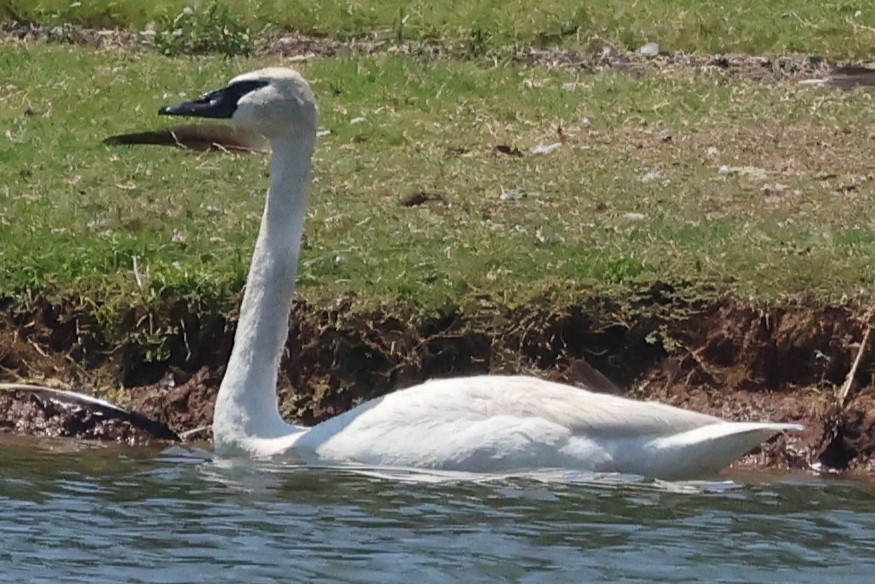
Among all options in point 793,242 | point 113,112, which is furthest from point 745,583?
point 113,112

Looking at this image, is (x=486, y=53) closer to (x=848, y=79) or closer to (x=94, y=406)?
(x=848, y=79)

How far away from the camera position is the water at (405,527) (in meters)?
6.34

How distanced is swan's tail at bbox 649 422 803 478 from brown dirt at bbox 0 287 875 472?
3.33 feet

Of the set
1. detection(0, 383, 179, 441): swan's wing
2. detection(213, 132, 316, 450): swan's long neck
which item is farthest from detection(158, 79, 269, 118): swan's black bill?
detection(0, 383, 179, 441): swan's wing

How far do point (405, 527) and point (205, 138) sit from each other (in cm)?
545

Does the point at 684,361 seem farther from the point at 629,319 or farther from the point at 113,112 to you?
the point at 113,112

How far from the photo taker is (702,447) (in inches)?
309

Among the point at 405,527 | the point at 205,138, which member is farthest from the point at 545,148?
the point at 405,527

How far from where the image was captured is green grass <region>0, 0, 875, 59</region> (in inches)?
645

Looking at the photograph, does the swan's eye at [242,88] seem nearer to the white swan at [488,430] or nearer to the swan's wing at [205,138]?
the white swan at [488,430]

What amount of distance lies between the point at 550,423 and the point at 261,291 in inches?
53.4

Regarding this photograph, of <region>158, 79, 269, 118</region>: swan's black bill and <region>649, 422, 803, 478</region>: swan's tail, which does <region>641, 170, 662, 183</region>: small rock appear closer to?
<region>158, 79, 269, 118</region>: swan's black bill

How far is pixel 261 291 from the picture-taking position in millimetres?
8367

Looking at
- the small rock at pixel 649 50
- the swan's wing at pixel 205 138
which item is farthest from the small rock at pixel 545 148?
the small rock at pixel 649 50
